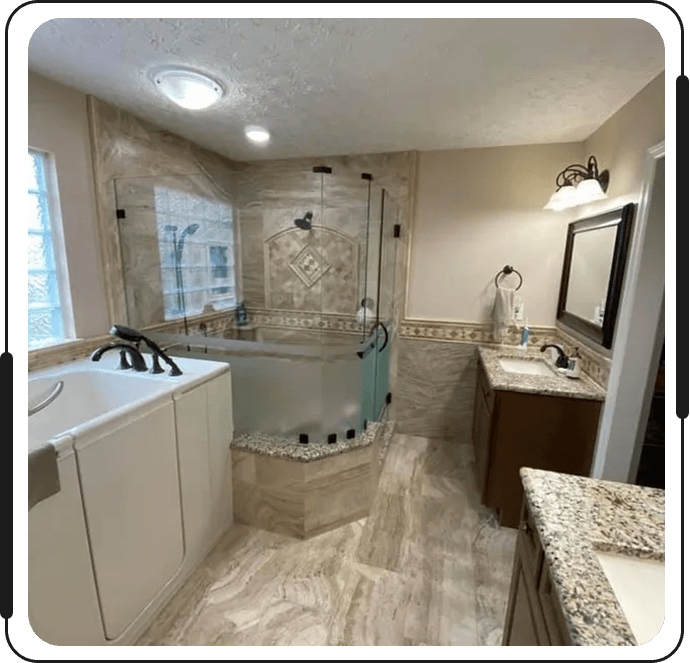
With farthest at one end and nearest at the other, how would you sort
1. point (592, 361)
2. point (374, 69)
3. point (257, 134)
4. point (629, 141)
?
1. point (257, 134)
2. point (592, 361)
3. point (629, 141)
4. point (374, 69)

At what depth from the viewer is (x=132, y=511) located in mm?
1290

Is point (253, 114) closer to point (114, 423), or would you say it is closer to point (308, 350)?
point (308, 350)

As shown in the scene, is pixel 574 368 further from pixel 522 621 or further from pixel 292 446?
pixel 292 446

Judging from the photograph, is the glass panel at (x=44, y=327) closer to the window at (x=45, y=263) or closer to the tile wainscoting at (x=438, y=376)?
the window at (x=45, y=263)

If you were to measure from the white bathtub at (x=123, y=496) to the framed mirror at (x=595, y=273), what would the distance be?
2028 mm

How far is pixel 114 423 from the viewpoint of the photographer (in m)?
1.22

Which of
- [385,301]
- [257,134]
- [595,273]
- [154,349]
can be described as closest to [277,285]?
[385,301]

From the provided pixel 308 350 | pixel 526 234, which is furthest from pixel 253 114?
pixel 526 234

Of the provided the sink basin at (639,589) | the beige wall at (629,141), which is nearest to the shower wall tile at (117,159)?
the sink basin at (639,589)

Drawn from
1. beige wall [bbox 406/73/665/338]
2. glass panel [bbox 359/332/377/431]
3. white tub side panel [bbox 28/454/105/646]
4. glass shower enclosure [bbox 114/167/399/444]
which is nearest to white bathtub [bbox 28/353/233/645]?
white tub side panel [bbox 28/454/105/646]

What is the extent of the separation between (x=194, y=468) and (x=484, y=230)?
2.46 metres

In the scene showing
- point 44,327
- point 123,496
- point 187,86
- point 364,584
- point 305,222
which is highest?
point 187,86

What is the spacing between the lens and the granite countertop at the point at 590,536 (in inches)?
22.1

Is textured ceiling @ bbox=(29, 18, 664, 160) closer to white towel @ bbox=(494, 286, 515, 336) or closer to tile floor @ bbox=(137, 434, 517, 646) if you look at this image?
white towel @ bbox=(494, 286, 515, 336)
